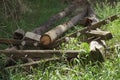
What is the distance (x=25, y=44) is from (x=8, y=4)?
117cm

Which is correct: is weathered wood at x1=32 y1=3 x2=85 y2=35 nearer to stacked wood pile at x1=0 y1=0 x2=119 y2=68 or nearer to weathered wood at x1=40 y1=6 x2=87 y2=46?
stacked wood pile at x1=0 y1=0 x2=119 y2=68

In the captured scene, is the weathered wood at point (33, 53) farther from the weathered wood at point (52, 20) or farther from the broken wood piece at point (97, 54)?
the weathered wood at point (52, 20)

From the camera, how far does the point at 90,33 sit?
6.49 m

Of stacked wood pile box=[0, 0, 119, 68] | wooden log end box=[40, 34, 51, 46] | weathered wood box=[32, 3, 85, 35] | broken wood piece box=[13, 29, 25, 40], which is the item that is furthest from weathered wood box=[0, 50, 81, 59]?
weathered wood box=[32, 3, 85, 35]

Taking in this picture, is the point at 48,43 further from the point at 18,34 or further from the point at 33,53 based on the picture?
the point at 18,34

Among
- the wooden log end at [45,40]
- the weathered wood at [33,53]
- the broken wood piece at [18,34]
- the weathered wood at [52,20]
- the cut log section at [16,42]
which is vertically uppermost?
the weathered wood at [52,20]

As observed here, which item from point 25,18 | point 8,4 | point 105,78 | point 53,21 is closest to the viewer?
point 105,78

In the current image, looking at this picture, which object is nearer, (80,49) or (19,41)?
(80,49)

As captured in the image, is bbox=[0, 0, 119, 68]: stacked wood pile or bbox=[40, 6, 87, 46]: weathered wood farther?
bbox=[40, 6, 87, 46]: weathered wood

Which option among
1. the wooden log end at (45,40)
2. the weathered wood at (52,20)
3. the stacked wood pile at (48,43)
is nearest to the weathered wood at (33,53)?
the stacked wood pile at (48,43)

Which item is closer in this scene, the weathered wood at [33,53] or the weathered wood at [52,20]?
the weathered wood at [33,53]

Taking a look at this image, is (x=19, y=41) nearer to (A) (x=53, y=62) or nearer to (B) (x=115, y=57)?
(A) (x=53, y=62)

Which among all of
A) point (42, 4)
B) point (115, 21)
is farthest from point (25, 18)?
point (115, 21)

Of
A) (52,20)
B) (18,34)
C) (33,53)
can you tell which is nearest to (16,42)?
(18,34)
